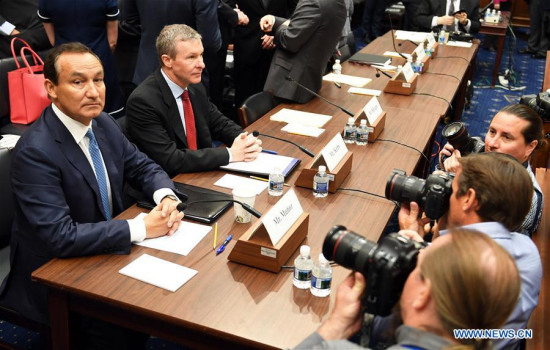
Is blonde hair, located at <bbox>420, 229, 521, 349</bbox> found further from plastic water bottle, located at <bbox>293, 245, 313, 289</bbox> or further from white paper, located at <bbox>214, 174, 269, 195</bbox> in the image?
white paper, located at <bbox>214, 174, 269, 195</bbox>

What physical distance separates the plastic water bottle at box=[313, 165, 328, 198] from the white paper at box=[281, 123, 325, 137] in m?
0.74

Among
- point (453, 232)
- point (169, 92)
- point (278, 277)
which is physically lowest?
point (278, 277)

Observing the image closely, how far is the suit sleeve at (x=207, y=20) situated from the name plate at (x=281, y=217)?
229 cm

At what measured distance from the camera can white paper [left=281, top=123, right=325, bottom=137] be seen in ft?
10.6

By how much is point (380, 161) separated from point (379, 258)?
1588 mm

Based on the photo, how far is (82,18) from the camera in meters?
4.04

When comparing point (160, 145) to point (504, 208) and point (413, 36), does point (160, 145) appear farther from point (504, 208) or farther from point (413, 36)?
point (413, 36)

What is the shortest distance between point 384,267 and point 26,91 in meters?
2.66

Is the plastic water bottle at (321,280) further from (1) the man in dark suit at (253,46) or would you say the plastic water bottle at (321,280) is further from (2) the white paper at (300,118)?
(1) the man in dark suit at (253,46)

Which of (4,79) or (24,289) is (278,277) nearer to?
(24,289)

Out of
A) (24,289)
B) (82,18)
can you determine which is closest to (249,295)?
(24,289)

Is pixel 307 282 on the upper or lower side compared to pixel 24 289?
upper

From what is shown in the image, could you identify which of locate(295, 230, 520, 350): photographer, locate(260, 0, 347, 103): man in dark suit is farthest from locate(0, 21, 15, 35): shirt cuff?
→ locate(295, 230, 520, 350): photographer

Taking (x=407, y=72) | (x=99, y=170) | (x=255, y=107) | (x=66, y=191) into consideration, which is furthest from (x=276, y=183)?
(x=407, y=72)
